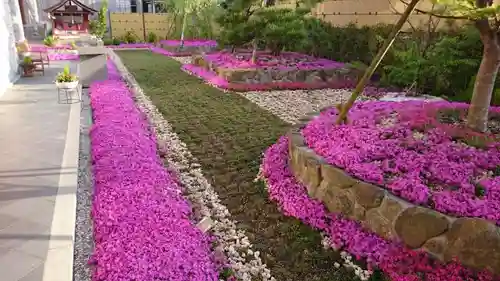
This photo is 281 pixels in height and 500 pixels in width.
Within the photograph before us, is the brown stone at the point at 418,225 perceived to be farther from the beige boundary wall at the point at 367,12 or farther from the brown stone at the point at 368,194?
the beige boundary wall at the point at 367,12

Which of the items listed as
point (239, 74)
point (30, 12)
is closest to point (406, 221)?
point (239, 74)

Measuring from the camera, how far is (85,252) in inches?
137

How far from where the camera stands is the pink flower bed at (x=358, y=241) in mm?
3113

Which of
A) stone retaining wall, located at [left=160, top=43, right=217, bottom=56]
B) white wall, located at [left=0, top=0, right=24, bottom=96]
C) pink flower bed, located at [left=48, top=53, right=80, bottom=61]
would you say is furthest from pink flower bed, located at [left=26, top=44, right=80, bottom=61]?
stone retaining wall, located at [left=160, top=43, right=217, bottom=56]

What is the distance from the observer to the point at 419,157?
404 cm

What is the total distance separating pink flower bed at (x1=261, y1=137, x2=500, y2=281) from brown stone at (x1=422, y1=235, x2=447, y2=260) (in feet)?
0.16

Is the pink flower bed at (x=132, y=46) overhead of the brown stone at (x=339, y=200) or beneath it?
beneath

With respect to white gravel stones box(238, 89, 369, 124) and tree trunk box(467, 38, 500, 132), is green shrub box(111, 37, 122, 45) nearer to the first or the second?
white gravel stones box(238, 89, 369, 124)

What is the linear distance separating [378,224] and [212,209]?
178 centimetres

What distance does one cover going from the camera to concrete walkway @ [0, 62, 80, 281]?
3.14m

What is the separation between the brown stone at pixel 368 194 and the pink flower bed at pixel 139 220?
1423 millimetres

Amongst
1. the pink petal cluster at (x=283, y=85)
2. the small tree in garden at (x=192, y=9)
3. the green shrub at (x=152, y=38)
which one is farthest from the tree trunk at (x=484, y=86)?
the green shrub at (x=152, y=38)

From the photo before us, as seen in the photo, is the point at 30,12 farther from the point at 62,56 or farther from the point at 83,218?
the point at 83,218

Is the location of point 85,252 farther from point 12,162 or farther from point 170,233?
point 12,162
